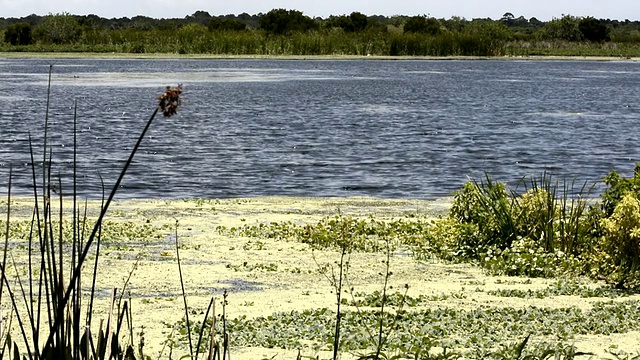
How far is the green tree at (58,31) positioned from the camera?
103938mm

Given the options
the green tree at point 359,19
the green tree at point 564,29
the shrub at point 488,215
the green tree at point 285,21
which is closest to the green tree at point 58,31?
the green tree at point 285,21

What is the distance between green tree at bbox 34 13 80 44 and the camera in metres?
104

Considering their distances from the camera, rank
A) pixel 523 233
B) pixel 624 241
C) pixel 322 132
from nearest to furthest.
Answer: pixel 624 241 → pixel 523 233 → pixel 322 132

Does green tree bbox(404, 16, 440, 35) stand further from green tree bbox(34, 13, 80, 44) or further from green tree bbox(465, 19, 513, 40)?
green tree bbox(34, 13, 80, 44)

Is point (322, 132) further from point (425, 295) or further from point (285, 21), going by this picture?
point (285, 21)

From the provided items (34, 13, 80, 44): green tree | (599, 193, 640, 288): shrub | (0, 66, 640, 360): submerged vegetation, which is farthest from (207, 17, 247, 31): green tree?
(599, 193, 640, 288): shrub

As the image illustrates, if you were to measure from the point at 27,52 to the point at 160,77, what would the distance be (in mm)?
41634

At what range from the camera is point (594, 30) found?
11706cm

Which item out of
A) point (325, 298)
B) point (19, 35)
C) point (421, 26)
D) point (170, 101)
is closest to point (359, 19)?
point (421, 26)

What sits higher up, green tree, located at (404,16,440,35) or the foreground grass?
the foreground grass

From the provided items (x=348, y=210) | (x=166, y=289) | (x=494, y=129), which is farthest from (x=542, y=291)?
(x=494, y=129)

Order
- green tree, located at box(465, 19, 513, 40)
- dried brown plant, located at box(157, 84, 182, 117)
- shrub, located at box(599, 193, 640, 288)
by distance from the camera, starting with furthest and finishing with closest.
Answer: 1. green tree, located at box(465, 19, 513, 40)
2. shrub, located at box(599, 193, 640, 288)
3. dried brown plant, located at box(157, 84, 182, 117)

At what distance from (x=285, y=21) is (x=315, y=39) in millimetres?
Answer: 17680

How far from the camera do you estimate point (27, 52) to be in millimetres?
99938
